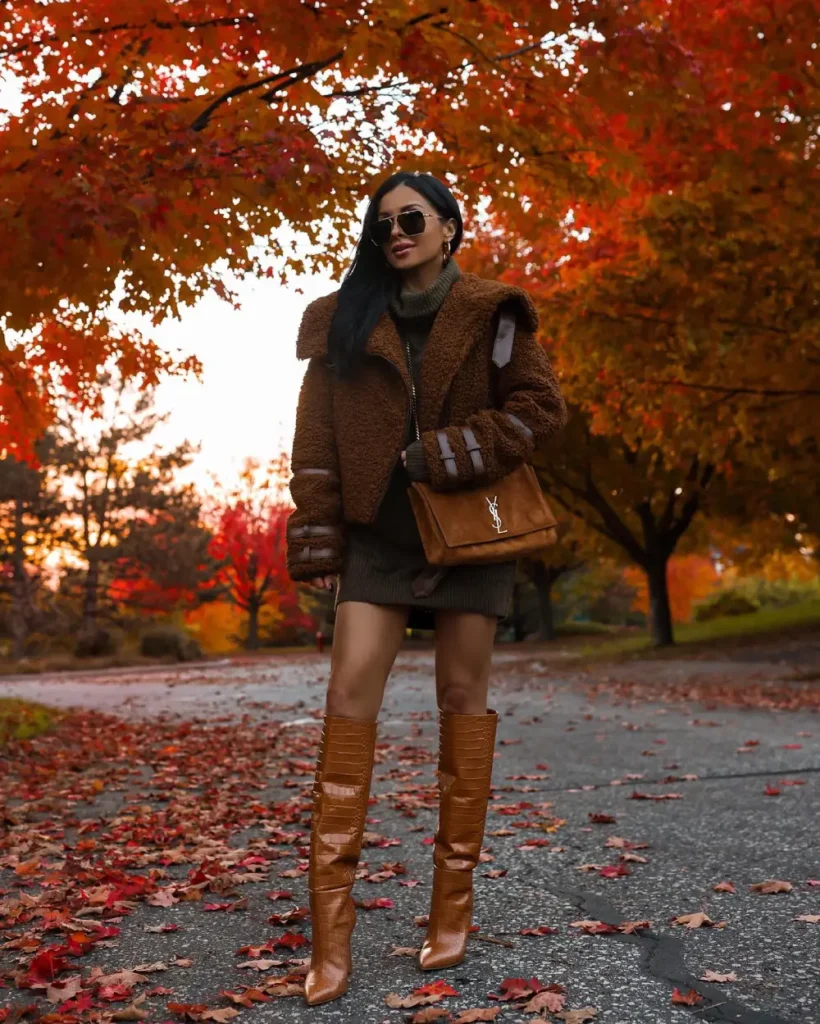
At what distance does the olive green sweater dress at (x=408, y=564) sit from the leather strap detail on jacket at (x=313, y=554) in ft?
0.29

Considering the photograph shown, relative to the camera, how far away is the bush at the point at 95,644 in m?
30.8

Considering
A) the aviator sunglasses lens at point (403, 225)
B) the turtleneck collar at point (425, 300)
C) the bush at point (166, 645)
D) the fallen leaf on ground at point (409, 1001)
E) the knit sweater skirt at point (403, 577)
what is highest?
the aviator sunglasses lens at point (403, 225)

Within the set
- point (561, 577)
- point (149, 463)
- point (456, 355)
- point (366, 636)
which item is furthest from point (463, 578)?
point (561, 577)

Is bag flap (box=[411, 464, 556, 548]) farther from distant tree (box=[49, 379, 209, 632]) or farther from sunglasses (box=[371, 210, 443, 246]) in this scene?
distant tree (box=[49, 379, 209, 632])

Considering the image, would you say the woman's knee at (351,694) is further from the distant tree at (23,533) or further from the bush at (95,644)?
the bush at (95,644)

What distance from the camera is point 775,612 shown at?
88.9ft

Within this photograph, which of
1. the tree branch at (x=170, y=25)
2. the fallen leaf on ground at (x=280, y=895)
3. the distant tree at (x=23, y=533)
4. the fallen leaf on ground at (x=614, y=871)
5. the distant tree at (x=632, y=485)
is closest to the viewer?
the fallen leaf on ground at (x=280, y=895)

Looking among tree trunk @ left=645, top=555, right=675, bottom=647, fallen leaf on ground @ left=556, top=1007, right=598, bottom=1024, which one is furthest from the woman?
tree trunk @ left=645, top=555, right=675, bottom=647

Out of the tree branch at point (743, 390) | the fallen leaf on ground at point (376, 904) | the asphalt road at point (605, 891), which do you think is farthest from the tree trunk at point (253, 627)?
the fallen leaf on ground at point (376, 904)

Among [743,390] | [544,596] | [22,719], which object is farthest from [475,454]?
[544,596]

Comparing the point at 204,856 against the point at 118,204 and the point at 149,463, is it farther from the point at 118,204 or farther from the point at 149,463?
the point at 149,463

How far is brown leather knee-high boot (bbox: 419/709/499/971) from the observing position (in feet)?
9.55

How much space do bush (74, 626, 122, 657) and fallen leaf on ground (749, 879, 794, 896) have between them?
2924cm

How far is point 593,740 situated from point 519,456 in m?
5.76
